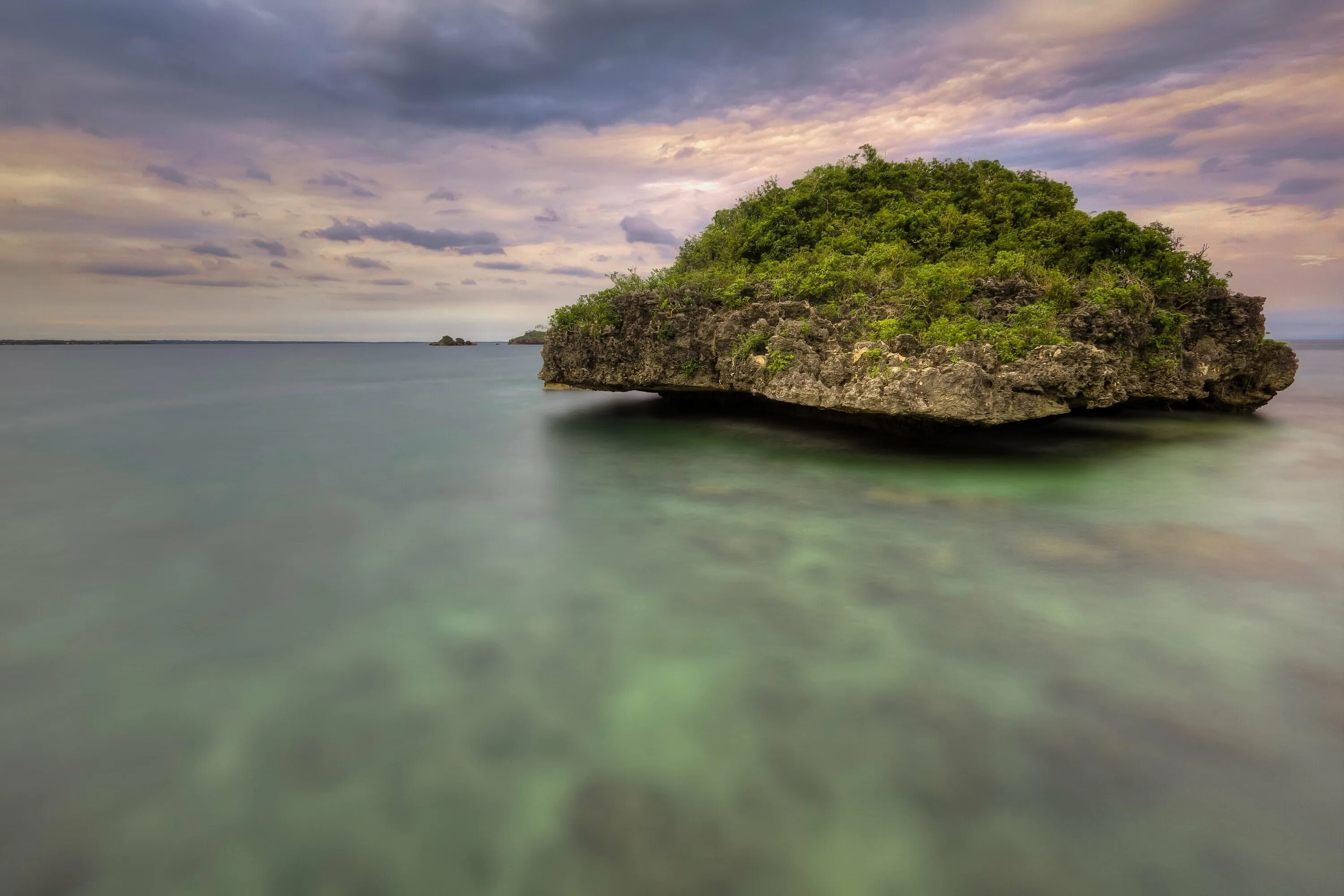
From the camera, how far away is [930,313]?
37.7 ft

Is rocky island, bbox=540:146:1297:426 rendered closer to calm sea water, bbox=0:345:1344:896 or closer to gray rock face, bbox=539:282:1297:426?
gray rock face, bbox=539:282:1297:426

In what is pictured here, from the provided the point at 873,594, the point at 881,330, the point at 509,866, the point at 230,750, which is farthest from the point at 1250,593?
the point at 230,750

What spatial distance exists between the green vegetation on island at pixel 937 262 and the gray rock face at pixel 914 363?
32 centimetres

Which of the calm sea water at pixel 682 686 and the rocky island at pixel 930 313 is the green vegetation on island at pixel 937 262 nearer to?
the rocky island at pixel 930 313

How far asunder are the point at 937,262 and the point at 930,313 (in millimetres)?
3377

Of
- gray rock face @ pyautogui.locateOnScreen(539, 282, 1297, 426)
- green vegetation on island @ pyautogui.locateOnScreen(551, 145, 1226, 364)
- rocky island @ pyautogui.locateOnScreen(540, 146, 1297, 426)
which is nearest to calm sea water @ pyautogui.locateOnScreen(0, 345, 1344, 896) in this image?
gray rock face @ pyautogui.locateOnScreen(539, 282, 1297, 426)

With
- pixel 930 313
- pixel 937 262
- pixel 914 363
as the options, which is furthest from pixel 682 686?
pixel 937 262

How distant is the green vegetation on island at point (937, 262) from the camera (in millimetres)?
11438

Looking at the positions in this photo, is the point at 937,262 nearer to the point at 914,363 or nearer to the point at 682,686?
the point at 914,363

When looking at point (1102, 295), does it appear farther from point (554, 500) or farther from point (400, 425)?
point (400, 425)

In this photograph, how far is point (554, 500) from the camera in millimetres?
10227

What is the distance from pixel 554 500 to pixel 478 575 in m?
3.16

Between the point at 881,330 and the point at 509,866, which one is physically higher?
the point at 881,330

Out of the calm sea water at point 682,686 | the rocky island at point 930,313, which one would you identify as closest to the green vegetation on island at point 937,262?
the rocky island at point 930,313
